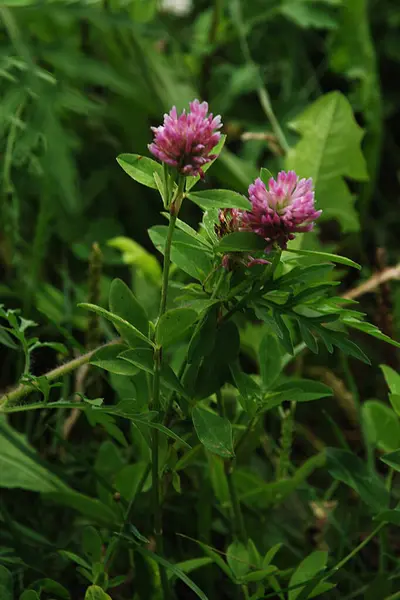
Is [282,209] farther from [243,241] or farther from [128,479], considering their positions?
[128,479]

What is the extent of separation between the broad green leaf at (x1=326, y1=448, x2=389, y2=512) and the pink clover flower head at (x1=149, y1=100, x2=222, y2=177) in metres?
0.35

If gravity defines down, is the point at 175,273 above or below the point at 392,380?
above

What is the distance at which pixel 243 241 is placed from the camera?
22.3 inches

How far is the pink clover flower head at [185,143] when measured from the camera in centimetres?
54

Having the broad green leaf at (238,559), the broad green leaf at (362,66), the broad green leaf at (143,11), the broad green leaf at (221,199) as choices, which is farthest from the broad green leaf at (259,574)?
the broad green leaf at (143,11)

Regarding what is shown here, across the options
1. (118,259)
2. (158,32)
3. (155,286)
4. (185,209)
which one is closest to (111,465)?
(155,286)

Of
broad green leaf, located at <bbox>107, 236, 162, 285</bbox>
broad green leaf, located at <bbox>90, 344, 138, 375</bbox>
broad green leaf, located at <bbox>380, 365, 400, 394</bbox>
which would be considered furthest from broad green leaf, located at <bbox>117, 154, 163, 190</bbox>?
broad green leaf, located at <bbox>107, 236, 162, 285</bbox>

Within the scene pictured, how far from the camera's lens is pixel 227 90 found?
137 centimetres

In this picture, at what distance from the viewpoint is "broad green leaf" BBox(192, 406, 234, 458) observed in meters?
0.60

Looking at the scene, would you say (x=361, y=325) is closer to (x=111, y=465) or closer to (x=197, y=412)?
(x=197, y=412)

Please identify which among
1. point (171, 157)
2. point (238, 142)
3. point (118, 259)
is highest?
point (238, 142)

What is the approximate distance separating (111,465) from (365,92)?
35.0 inches

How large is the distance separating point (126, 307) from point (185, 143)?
0.65 feet

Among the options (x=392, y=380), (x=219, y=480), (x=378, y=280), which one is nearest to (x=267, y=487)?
(x=219, y=480)
